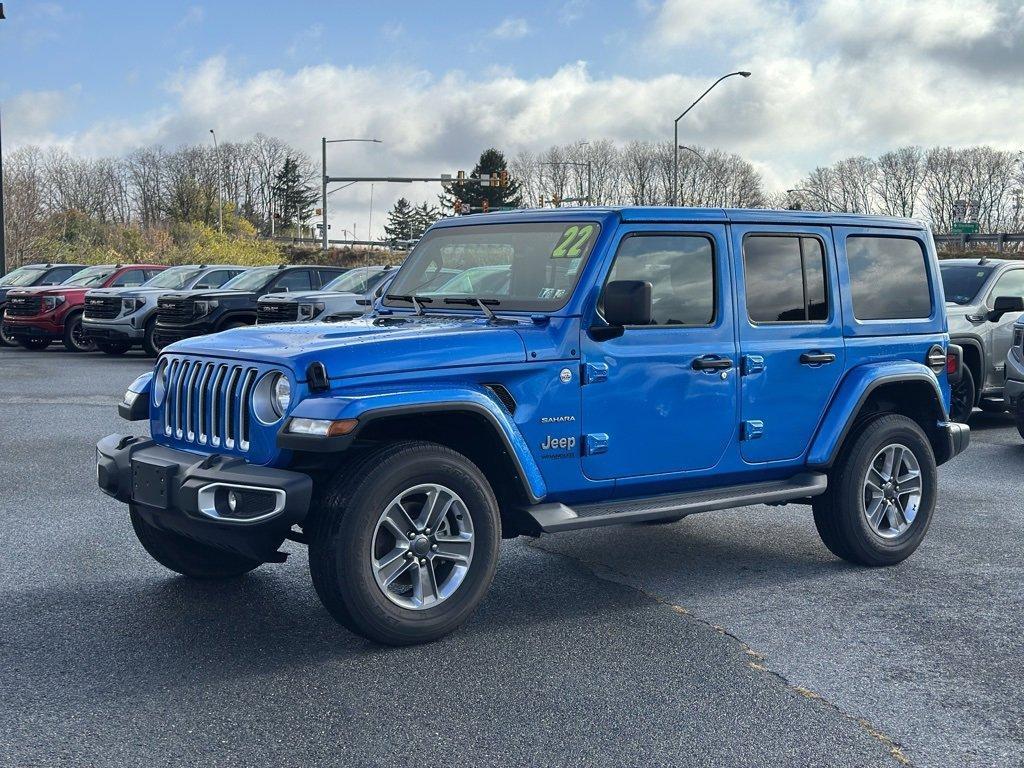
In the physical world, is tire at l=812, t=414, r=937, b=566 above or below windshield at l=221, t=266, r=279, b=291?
below

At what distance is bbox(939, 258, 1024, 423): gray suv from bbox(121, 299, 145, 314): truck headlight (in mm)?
14841

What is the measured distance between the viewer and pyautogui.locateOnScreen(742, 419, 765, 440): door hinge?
6.14 meters

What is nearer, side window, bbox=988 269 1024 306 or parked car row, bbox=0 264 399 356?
side window, bbox=988 269 1024 306

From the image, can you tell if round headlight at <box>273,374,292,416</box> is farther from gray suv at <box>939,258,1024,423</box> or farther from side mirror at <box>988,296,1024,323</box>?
side mirror at <box>988,296,1024,323</box>

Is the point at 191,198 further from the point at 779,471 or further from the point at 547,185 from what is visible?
the point at 779,471

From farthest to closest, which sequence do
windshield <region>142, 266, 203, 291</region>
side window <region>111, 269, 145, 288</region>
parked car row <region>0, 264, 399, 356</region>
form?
side window <region>111, 269, 145, 288</region>
windshield <region>142, 266, 203, 291</region>
parked car row <region>0, 264, 399, 356</region>

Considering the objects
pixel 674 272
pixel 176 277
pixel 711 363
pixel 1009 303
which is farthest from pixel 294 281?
pixel 711 363

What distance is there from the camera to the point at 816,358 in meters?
6.42

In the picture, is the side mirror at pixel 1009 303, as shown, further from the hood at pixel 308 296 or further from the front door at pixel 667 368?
the hood at pixel 308 296

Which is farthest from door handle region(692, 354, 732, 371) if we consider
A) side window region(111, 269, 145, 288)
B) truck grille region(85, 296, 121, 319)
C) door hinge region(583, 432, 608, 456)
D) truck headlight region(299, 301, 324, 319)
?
side window region(111, 269, 145, 288)

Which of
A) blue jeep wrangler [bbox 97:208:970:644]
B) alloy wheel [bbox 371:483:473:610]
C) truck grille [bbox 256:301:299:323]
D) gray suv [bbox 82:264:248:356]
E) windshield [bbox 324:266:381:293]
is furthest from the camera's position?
gray suv [bbox 82:264:248:356]

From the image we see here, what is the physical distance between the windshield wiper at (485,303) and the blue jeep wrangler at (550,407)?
0.02 m

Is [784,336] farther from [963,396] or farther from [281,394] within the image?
[963,396]

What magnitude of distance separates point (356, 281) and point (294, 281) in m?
2.11
